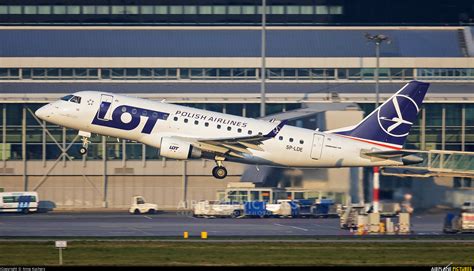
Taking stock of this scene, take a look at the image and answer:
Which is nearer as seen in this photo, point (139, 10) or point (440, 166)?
point (440, 166)

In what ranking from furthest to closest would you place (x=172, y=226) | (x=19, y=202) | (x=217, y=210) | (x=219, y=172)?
(x=19, y=202) < (x=217, y=210) < (x=172, y=226) < (x=219, y=172)

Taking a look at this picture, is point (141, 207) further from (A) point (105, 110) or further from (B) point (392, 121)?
(B) point (392, 121)

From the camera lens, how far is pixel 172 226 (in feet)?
234

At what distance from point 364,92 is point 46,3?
42.4 metres

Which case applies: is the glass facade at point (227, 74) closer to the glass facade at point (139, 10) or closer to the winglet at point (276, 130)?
the glass facade at point (139, 10)

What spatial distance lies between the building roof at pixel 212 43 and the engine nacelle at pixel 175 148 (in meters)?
43.8

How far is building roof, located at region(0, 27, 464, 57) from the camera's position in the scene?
110 m

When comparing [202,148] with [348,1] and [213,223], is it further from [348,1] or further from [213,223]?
[348,1]

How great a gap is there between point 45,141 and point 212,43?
2184cm

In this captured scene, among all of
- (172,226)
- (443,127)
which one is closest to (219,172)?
(172,226)

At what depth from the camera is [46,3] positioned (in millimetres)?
125188

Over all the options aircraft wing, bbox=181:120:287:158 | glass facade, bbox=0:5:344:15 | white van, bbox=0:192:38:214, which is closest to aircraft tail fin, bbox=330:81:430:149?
aircraft wing, bbox=181:120:287:158

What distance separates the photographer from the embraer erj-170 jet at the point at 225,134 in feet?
216

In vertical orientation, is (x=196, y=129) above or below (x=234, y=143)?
above
